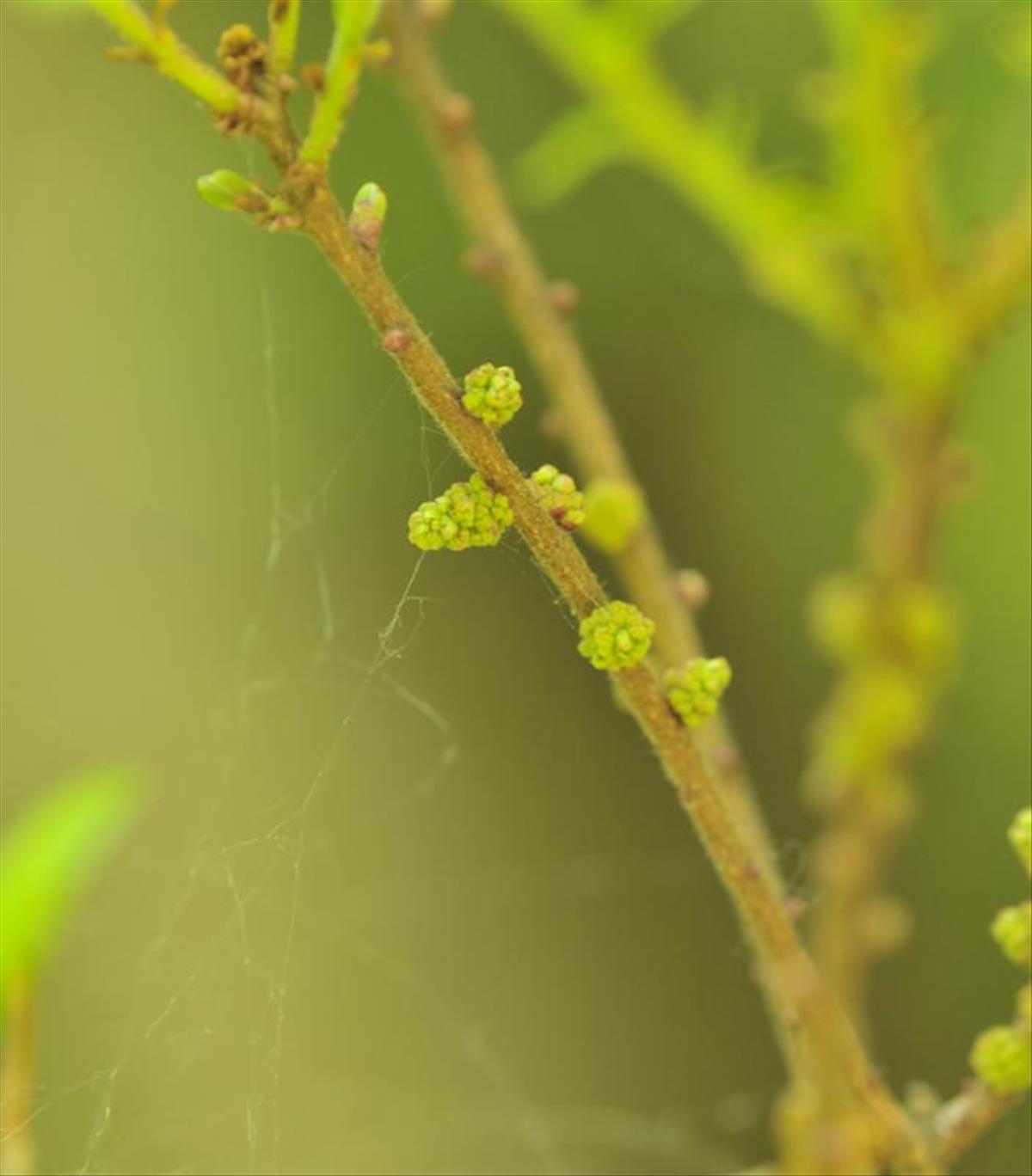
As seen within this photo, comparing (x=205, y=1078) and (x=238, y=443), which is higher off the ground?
(x=238, y=443)

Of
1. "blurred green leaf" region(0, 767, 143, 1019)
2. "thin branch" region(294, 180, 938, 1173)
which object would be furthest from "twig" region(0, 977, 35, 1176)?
"thin branch" region(294, 180, 938, 1173)

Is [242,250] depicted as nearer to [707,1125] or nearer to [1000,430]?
[1000,430]

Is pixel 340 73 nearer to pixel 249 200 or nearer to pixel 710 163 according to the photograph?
pixel 249 200

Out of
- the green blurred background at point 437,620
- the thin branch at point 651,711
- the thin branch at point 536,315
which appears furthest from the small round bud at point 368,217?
the green blurred background at point 437,620

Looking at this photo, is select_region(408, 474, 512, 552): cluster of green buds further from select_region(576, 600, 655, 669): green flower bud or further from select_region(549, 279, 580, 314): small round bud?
select_region(549, 279, 580, 314): small round bud

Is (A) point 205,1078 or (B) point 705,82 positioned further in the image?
(B) point 705,82

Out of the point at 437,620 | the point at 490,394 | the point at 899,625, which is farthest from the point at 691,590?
the point at 437,620

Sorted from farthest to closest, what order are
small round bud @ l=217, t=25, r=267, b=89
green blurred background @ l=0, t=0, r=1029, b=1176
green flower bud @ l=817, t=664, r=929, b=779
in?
1. green blurred background @ l=0, t=0, r=1029, b=1176
2. green flower bud @ l=817, t=664, r=929, b=779
3. small round bud @ l=217, t=25, r=267, b=89

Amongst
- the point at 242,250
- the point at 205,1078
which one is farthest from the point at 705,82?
the point at 205,1078

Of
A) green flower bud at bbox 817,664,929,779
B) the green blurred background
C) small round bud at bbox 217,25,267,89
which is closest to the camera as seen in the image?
small round bud at bbox 217,25,267,89
